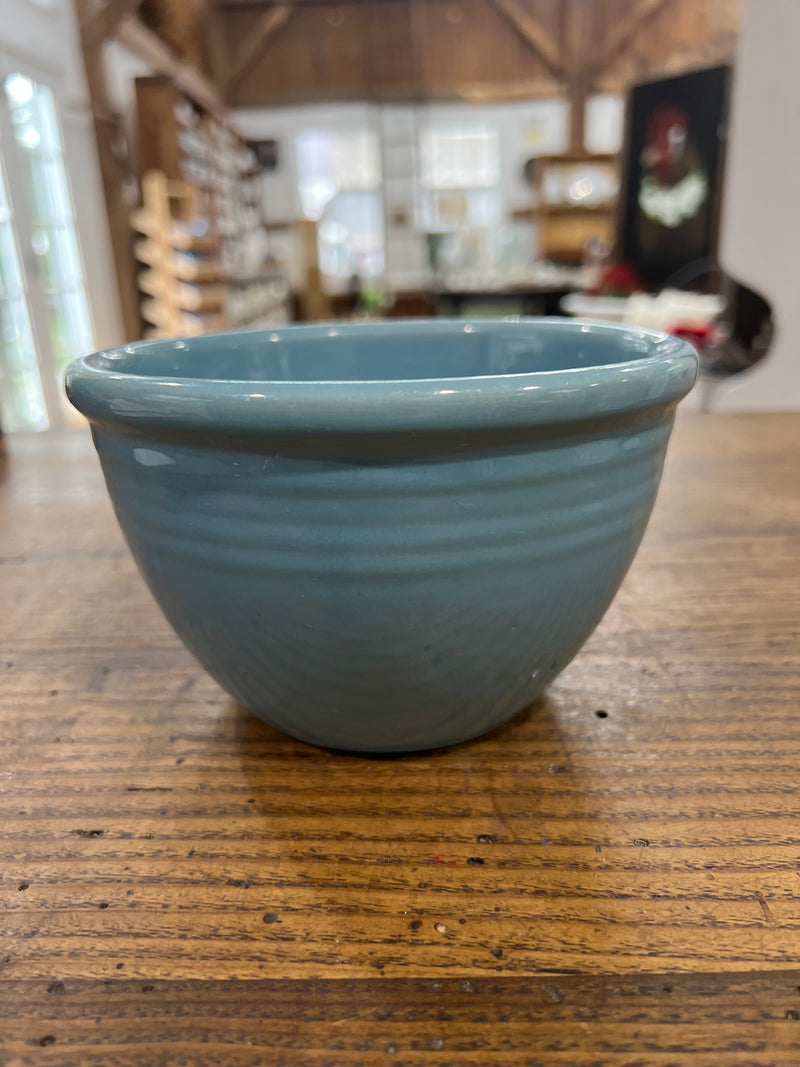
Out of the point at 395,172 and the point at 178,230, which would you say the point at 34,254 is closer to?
the point at 178,230

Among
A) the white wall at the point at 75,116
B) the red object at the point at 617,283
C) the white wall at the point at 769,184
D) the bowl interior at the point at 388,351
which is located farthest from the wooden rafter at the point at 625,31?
the bowl interior at the point at 388,351

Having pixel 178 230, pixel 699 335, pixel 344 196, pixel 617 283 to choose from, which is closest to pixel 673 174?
pixel 617 283

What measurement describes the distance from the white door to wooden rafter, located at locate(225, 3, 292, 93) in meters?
3.32

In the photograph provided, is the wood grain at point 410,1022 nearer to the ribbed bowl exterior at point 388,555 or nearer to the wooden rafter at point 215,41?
the ribbed bowl exterior at point 388,555

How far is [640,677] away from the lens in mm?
407

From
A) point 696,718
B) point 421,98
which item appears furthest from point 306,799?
point 421,98

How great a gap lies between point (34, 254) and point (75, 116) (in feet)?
2.65

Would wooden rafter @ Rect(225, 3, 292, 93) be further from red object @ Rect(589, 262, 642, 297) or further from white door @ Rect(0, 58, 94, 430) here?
red object @ Rect(589, 262, 642, 297)

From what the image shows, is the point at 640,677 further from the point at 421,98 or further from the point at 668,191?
the point at 421,98

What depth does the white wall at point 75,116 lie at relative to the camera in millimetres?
3037

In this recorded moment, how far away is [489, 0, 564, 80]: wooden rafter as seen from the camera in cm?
594

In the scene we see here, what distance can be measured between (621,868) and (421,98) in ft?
22.4

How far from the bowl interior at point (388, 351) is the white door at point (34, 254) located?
269cm

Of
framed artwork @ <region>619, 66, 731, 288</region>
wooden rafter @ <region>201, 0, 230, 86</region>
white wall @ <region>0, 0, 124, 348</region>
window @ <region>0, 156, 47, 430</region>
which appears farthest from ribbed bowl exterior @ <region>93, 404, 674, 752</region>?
wooden rafter @ <region>201, 0, 230, 86</region>
